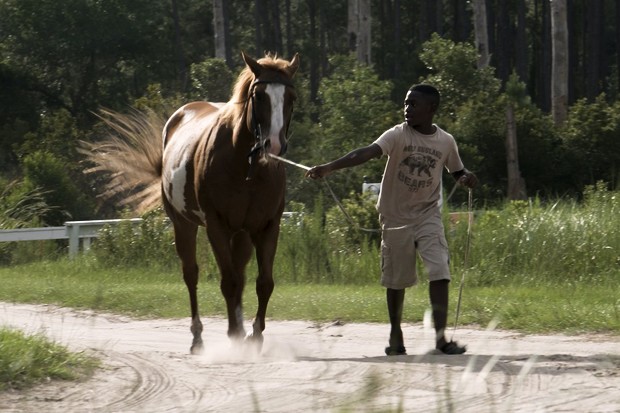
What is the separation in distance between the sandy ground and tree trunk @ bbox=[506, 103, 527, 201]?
14710mm

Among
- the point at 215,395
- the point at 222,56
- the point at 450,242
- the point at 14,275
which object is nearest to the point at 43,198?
the point at 14,275

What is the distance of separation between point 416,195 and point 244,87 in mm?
1818

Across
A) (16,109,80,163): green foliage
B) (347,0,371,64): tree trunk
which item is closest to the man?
(16,109,80,163): green foliage

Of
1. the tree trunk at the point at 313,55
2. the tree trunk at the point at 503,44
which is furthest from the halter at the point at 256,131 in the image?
the tree trunk at the point at 313,55

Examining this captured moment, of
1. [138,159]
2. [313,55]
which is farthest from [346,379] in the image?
[313,55]

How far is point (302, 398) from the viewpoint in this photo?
6.86 meters

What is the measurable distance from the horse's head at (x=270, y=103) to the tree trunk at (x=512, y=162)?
621 inches

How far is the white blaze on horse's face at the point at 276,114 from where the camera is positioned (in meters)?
9.16

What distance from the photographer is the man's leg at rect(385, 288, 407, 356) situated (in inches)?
362

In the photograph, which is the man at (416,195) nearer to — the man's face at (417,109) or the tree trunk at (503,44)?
the man's face at (417,109)

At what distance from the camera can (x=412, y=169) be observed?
29.2 feet

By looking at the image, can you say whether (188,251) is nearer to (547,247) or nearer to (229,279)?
(229,279)

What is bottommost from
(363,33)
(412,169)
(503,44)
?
(412,169)

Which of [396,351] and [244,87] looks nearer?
[396,351]
